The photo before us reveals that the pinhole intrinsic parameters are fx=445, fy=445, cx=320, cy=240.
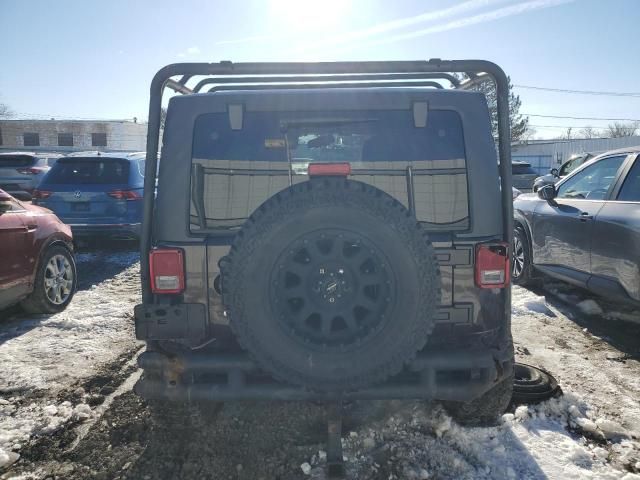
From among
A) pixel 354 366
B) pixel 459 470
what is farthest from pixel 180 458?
pixel 459 470

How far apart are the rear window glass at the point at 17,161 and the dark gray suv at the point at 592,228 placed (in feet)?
37.1

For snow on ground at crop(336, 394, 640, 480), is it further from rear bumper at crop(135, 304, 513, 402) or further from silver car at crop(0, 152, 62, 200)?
silver car at crop(0, 152, 62, 200)

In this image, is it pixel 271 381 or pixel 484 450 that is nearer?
pixel 271 381

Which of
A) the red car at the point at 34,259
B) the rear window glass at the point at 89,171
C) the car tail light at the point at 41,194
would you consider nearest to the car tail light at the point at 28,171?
the rear window glass at the point at 89,171

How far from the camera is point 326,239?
2.04 m

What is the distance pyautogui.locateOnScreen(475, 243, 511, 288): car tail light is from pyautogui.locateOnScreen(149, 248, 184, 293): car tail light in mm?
1526

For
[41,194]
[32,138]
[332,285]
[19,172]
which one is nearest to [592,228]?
[332,285]

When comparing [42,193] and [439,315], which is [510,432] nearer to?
[439,315]

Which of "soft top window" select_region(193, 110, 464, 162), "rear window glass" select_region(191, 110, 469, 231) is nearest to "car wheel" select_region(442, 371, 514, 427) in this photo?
"rear window glass" select_region(191, 110, 469, 231)

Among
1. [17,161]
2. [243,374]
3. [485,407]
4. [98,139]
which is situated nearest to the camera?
[243,374]

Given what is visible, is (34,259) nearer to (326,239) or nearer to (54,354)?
(54,354)

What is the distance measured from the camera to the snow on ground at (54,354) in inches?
116

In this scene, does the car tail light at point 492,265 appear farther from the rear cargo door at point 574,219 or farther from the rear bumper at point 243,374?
the rear cargo door at point 574,219

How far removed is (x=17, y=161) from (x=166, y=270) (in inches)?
446
